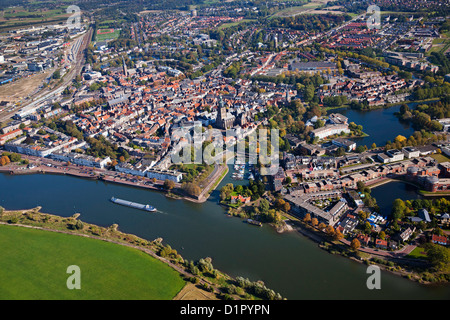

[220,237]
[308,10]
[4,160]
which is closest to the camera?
[220,237]

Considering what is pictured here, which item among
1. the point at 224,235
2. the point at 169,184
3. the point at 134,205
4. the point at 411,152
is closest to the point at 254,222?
the point at 224,235

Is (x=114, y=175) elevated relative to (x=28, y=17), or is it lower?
lower

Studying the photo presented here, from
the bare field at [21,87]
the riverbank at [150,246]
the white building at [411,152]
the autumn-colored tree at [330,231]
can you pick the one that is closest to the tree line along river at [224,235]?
the riverbank at [150,246]

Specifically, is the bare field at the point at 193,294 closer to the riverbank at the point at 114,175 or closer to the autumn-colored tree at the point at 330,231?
the autumn-colored tree at the point at 330,231

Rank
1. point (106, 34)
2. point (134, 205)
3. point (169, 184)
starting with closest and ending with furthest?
point (134, 205) → point (169, 184) → point (106, 34)

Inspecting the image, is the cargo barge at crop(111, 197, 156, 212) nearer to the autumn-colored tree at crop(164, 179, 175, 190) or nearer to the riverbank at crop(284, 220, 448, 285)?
the autumn-colored tree at crop(164, 179, 175, 190)

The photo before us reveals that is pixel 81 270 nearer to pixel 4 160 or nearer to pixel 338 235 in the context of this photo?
pixel 338 235

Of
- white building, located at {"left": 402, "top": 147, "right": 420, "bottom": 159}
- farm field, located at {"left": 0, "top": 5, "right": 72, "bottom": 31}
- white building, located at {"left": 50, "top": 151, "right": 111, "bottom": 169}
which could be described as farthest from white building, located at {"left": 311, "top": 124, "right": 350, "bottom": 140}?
farm field, located at {"left": 0, "top": 5, "right": 72, "bottom": 31}
